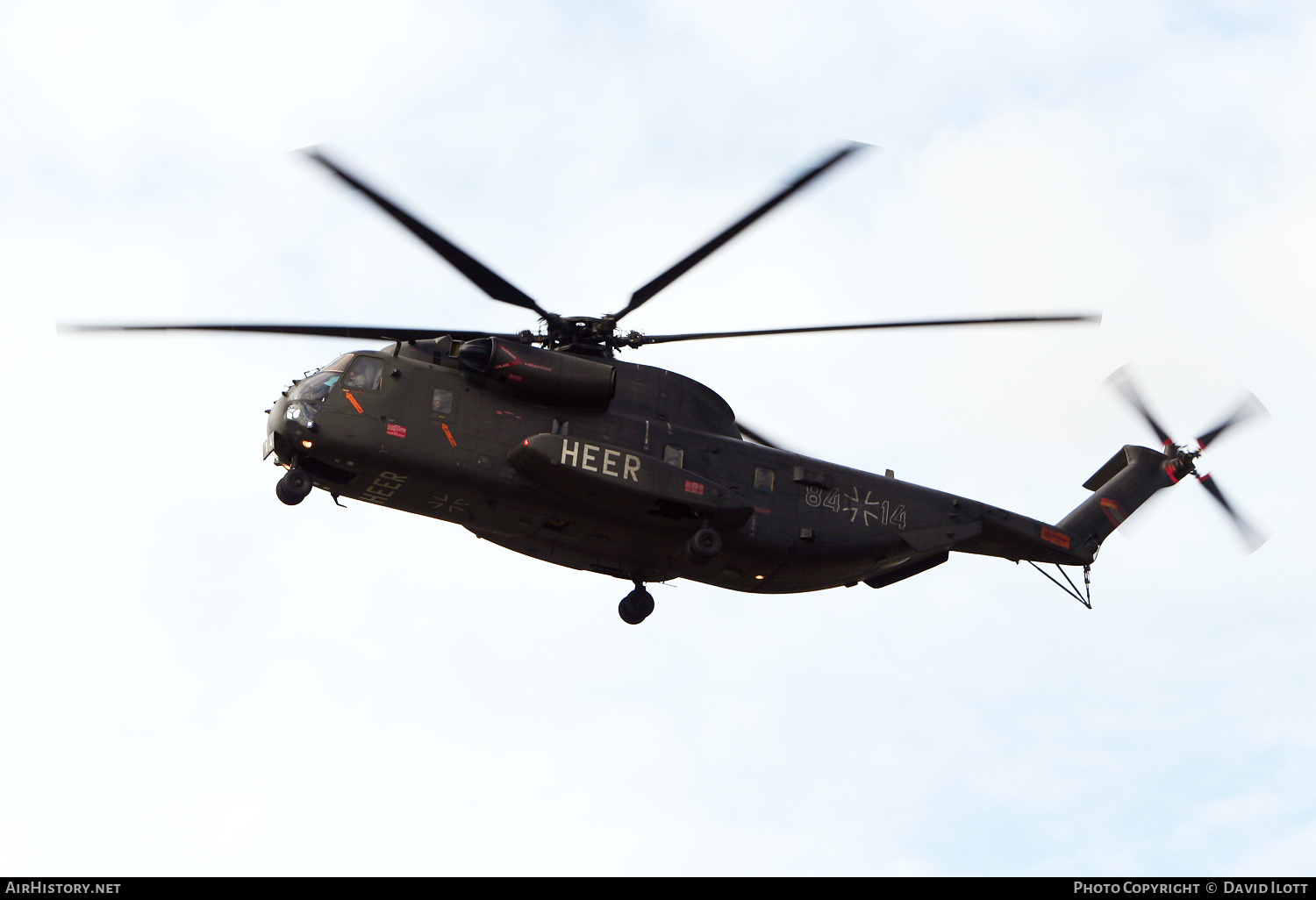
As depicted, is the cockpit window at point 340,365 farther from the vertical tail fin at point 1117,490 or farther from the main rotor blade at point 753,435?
the vertical tail fin at point 1117,490

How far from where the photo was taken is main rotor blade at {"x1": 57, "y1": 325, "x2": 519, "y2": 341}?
24911 mm

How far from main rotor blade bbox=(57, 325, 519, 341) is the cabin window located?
4.00ft

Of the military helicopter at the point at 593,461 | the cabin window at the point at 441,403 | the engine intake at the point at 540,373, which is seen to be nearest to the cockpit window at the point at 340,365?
the military helicopter at the point at 593,461

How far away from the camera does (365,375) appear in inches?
1072

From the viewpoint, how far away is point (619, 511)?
92.5ft

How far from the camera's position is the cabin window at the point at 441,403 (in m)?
27.4

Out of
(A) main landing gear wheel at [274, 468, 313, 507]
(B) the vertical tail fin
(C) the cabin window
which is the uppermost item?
(B) the vertical tail fin

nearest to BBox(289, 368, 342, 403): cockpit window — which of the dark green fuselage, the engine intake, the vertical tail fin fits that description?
the dark green fuselage

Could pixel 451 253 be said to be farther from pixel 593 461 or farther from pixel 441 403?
pixel 593 461

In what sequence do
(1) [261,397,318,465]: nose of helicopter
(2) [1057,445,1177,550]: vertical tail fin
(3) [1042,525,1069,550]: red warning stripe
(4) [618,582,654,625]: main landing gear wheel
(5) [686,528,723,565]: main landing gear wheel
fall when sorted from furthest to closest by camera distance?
(2) [1057,445,1177,550]: vertical tail fin
(3) [1042,525,1069,550]: red warning stripe
(4) [618,582,654,625]: main landing gear wheel
(5) [686,528,723,565]: main landing gear wheel
(1) [261,397,318,465]: nose of helicopter

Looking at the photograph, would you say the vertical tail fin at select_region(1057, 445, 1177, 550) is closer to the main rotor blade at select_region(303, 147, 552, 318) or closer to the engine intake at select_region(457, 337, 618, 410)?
the engine intake at select_region(457, 337, 618, 410)

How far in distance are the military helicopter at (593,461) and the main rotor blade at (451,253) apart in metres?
0.03

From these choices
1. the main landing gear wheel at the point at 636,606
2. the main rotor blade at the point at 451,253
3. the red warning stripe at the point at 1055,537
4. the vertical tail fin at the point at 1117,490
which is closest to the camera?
the main rotor blade at the point at 451,253
